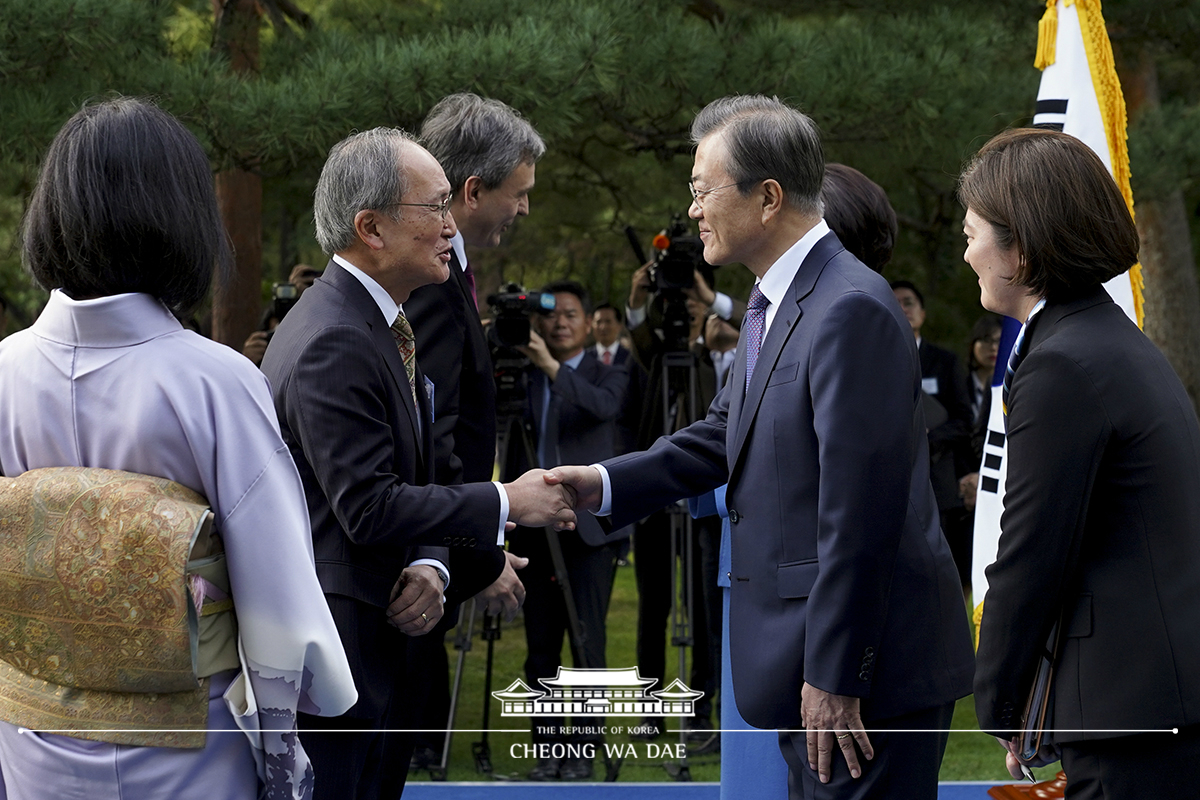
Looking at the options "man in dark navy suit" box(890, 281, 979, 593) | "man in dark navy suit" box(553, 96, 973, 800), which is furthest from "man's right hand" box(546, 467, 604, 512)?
"man in dark navy suit" box(890, 281, 979, 593)

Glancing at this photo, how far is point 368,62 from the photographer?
4.00 m

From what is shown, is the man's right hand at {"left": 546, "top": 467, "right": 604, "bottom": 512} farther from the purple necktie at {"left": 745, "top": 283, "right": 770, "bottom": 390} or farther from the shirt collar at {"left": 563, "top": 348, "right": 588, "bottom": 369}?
the shirt collar at {"left": 563, "top": 348, "right": 588, "bottom": 369}

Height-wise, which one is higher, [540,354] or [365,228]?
[365,228]

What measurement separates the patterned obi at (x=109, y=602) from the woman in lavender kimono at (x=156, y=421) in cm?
3

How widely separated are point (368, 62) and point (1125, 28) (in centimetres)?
489

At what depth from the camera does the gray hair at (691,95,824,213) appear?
2066 mm

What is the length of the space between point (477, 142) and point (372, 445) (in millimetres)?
1002

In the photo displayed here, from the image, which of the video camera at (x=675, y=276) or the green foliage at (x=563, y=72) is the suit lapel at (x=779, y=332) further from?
the video camera at (x=675, y=276)

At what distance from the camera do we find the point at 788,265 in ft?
6.77

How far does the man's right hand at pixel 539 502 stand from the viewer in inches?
89.4

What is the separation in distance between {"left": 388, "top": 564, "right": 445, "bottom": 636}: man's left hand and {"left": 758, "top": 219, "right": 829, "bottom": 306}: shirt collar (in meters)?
0.78

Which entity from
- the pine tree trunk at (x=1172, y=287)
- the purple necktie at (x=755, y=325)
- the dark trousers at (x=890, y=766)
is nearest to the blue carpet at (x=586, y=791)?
the dark trousers at (x=890, y=766)

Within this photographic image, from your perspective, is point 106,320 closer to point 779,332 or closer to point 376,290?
point 376,290

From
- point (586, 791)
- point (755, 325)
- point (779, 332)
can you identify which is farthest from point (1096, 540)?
Result: point (586, 791)
